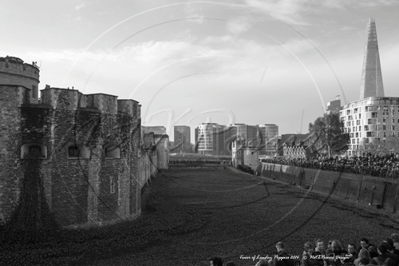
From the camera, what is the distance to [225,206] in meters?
27.2

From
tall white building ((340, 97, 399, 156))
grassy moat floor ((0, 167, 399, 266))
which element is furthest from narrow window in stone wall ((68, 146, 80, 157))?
tall white building ((340, 97, 399, 156))

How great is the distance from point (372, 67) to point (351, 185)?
11137cm

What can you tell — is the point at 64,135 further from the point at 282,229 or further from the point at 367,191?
the point at 367,191

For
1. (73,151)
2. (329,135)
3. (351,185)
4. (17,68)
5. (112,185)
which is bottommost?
(351,185)

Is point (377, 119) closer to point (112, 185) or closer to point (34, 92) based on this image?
point (34, 92)

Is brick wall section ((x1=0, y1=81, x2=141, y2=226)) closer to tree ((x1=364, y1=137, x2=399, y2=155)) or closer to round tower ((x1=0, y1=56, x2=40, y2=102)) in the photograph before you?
round tower ((x1=0, y1=56, x2=40, y2=102))

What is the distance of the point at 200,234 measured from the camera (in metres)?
17.8

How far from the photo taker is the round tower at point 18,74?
21.9 metres

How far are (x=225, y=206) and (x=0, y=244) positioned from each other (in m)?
16.7

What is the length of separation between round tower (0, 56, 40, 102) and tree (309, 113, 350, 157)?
243ft

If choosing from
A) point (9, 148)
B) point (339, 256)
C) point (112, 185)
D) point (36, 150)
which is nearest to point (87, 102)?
point (36, 150)

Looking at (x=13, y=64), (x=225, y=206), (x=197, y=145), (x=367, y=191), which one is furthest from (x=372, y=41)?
(x=13, y=64)

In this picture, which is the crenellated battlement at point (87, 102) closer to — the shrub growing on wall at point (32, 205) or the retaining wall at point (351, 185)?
the shrub growing on wall at point (32, 205)

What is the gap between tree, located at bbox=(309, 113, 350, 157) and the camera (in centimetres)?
8494
